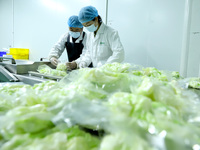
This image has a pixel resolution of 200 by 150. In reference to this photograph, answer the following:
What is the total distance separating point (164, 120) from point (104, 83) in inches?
15.3

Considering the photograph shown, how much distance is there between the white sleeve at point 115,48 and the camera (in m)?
3.12

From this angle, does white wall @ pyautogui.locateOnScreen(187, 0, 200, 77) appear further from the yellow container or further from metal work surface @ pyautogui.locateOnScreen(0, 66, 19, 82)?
the yellow container

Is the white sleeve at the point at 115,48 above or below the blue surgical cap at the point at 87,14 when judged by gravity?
below

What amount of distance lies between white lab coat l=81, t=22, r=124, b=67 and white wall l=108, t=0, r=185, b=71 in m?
1.01

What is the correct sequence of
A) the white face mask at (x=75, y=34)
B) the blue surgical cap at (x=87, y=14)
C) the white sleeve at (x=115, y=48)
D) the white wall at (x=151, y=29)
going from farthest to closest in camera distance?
the white face mask at (x=75, y=34)
the white wall at (x=151, y=29)
the white sleeve at (x=115, y=48)
the blue surgical cap at (x=87, y=14)

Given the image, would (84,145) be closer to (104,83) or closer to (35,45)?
(104,83)

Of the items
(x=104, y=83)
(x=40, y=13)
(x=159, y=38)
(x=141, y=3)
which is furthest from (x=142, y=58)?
(x=40, y=13)

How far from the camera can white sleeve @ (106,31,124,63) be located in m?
3.12

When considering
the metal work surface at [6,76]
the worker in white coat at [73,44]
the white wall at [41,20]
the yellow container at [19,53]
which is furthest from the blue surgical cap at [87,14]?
the yellow container at [19,53]

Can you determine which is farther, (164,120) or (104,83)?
(104,83)

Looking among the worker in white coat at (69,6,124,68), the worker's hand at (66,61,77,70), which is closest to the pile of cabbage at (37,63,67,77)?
the worker's hand at (66,61,77,70)

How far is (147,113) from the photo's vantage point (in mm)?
531

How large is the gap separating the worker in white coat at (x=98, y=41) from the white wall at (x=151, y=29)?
103 centimetres

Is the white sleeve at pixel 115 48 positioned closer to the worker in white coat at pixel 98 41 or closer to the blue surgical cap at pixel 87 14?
the worker in white coat at pixel 98 41
